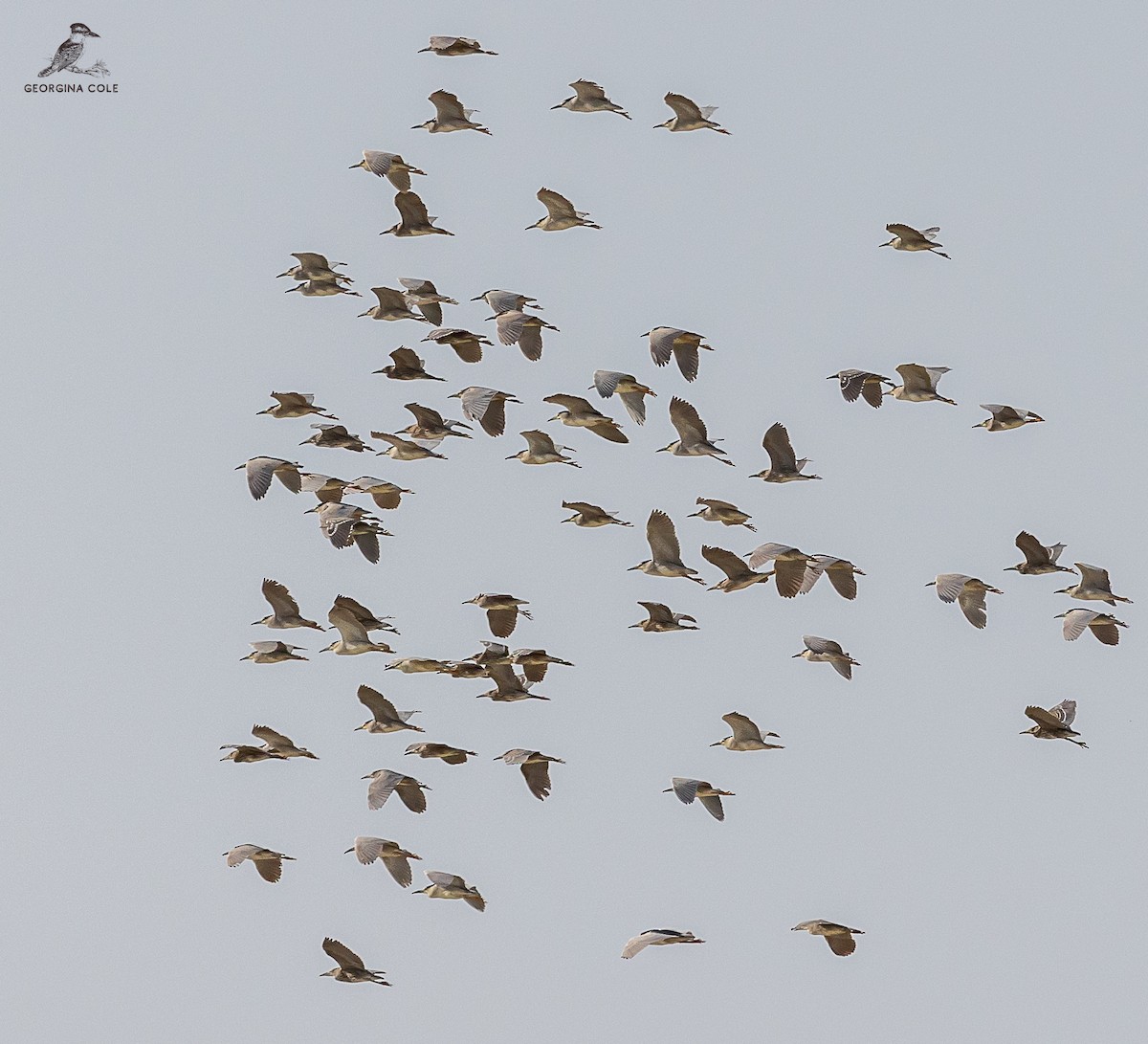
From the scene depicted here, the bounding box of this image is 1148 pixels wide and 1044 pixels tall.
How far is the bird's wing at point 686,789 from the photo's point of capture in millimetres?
51281

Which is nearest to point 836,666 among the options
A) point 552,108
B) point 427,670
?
point 427,670

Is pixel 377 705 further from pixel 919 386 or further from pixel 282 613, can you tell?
pixel 919 386

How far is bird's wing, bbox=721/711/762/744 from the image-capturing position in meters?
51.9

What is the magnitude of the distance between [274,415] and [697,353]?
8978 millimetres

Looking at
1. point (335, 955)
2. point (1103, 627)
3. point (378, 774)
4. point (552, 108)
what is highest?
point (552, 108)

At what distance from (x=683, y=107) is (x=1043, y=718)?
13.0 meters

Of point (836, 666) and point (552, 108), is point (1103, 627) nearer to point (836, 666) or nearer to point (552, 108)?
point (836, 666)

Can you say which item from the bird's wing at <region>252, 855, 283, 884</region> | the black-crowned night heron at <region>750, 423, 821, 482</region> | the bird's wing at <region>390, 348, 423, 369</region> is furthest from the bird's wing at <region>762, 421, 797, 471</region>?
the bird's wing at <region>252, 855, 283, 884</region>

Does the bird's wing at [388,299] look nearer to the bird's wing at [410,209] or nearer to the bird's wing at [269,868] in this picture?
the bird's wing at [410,209]

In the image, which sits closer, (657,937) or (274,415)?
(657,937)

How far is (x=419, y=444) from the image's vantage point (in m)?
52.2

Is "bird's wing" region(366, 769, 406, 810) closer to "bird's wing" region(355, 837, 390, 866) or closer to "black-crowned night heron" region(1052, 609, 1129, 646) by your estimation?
"bird's wing" region(355, 837, 390, 866)

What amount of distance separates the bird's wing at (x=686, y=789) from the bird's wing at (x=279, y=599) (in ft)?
25.8

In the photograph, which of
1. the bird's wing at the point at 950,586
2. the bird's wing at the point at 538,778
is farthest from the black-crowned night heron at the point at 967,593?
the bird's wing at the point at 538,778
